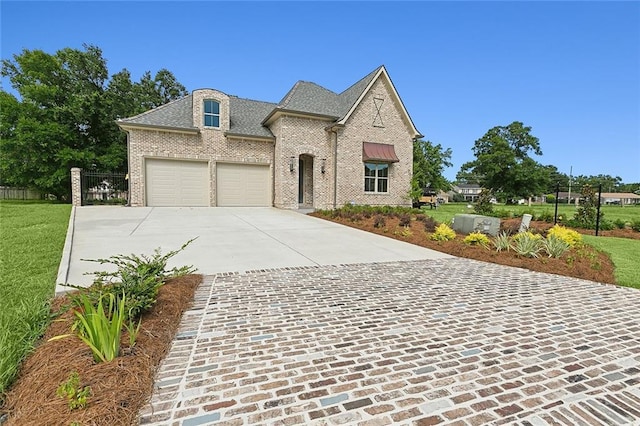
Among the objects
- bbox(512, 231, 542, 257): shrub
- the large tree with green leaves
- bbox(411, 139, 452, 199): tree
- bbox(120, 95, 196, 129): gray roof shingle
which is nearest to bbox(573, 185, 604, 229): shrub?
bbox(512, 231, 542, 257): shrub

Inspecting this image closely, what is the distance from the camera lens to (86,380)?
211 centimetres

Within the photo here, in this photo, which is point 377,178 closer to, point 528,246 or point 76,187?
point 528,246

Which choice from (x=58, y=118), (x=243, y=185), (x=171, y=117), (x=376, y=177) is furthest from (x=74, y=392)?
(x=58, y=118)

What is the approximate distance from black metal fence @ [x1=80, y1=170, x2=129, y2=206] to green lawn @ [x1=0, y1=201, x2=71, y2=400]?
8162mm

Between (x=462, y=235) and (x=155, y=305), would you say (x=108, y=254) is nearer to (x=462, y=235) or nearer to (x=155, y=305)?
(x=155, y=305)

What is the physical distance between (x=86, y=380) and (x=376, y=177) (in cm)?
1777

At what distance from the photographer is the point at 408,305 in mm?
3980

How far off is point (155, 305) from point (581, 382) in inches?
166

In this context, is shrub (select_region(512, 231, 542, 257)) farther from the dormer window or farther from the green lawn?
the dormer window

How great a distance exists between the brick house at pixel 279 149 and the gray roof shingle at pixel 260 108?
6 centimetres

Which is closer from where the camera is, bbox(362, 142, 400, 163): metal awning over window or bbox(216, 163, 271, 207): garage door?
bbox(216, 163, 271, 207): garage door

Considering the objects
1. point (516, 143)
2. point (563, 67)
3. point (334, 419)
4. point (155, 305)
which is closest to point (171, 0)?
point (155, 305)

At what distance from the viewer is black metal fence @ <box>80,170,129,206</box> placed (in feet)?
52.2

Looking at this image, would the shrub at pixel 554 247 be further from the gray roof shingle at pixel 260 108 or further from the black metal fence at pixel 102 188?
the black metal fence at pixel 102 188
